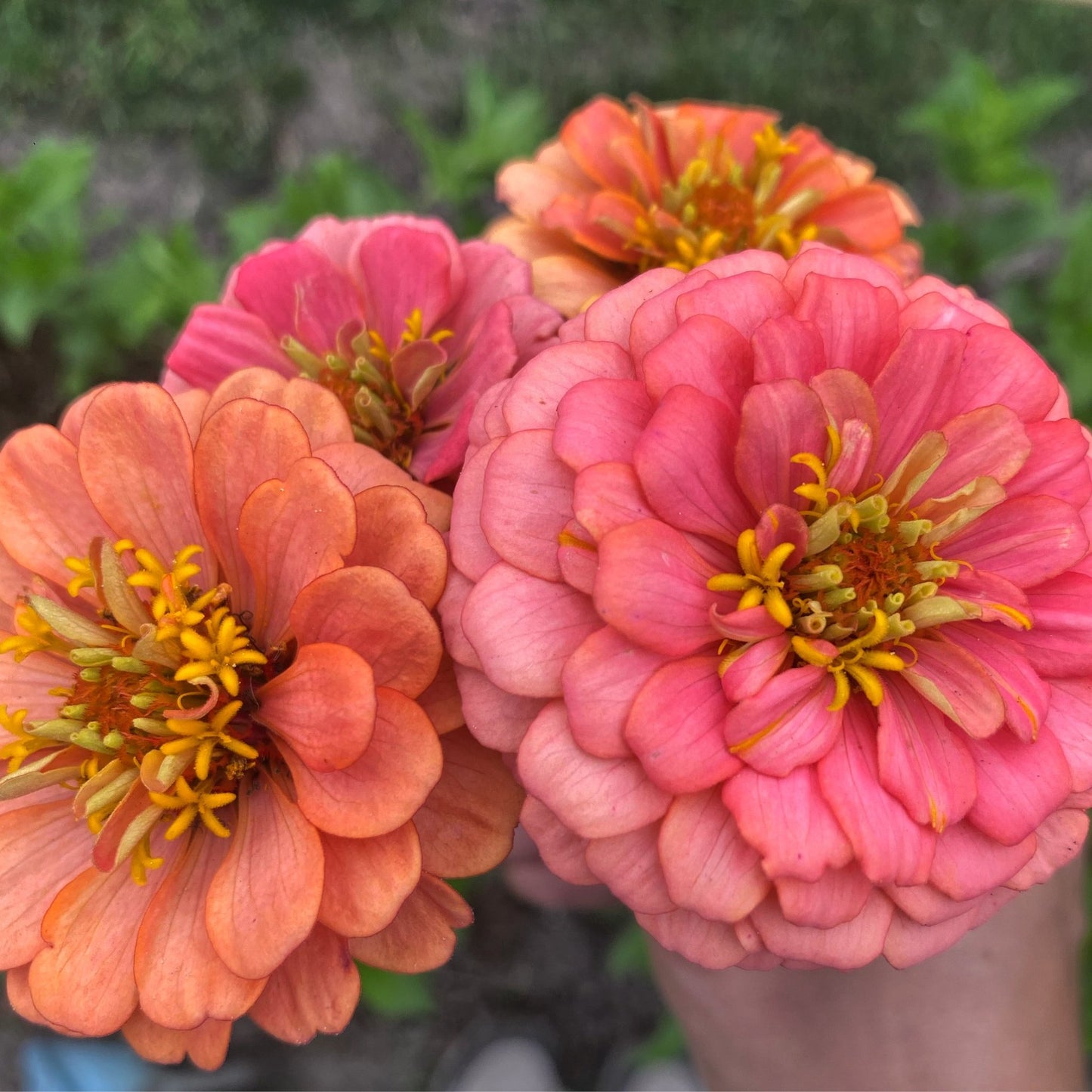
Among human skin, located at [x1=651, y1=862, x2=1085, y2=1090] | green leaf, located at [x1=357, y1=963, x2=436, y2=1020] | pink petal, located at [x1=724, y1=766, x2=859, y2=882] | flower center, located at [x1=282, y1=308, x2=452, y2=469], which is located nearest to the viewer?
pink petal, located at [x1=724, y1=766, x2=859, y2=882]

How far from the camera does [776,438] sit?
805mm

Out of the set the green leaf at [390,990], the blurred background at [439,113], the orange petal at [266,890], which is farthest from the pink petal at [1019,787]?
the blurred background at [439,113]

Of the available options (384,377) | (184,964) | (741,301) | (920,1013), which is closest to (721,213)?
(741,301)

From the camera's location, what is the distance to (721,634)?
2.66 feet

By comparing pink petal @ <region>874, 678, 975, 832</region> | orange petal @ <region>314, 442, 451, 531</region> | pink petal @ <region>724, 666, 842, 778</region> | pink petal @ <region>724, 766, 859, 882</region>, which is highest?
orange petal @ <region>314, 442, 451, 531</region>

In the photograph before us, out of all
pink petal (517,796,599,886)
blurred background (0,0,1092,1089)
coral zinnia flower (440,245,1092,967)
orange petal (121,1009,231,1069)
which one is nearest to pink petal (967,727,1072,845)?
coral zinnia flower (440,245,1092,967)

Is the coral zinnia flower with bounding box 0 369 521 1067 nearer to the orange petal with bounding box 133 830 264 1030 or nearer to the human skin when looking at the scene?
the orange petal with bounding box 133 830 264 1030

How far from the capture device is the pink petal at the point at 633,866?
30.8 inches

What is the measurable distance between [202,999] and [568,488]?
1.75 feet

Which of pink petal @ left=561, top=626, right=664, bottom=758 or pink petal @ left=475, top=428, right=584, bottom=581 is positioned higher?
pink petal @ left=475, top=428, right=584, bottom=581

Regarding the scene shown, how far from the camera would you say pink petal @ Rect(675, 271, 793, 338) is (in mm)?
807

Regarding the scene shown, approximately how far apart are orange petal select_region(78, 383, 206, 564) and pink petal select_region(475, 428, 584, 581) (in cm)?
29

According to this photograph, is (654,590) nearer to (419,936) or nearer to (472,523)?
(472,523)

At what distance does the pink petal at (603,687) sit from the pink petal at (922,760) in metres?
0.22
